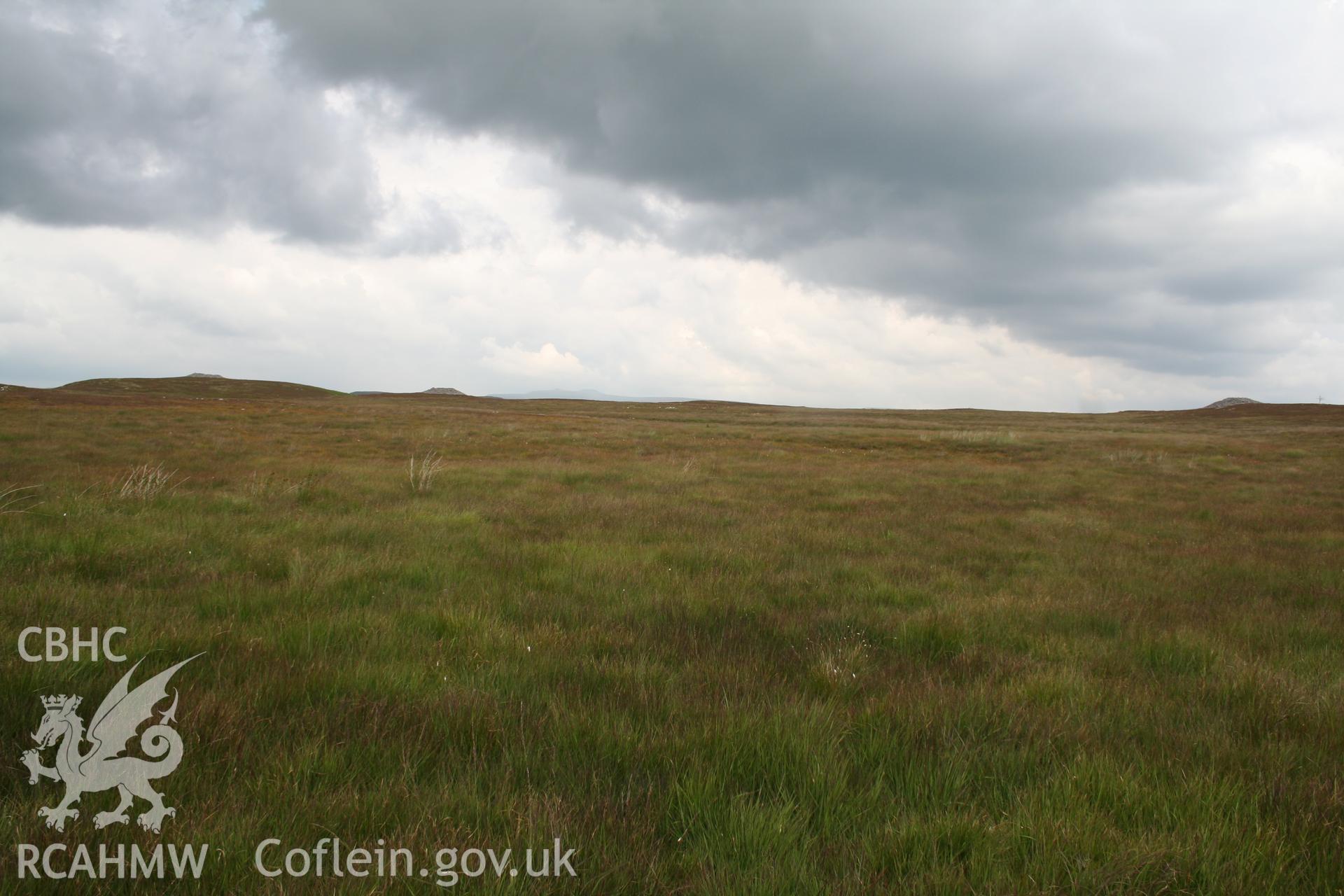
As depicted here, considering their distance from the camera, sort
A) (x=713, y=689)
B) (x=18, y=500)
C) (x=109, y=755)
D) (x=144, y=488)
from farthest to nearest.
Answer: (x=144, y=488) < (x=18, y=500) < (x=713, y=689) < (x=109, y=755)

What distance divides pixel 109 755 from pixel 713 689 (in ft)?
9.75

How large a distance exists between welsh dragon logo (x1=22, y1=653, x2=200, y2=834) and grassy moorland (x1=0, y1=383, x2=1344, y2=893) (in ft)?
0.22

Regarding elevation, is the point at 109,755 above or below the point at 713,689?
above

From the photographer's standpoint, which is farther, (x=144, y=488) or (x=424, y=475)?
(x=424, y=475)

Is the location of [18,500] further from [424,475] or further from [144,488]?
[424,475]

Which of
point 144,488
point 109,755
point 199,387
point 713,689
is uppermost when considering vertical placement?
point 199,387

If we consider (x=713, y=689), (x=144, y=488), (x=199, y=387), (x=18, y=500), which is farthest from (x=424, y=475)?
(x=199, y=387)

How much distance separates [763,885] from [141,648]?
13.3 feet

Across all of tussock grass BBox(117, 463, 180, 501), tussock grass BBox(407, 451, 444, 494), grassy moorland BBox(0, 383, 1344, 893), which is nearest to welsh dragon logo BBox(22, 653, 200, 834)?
grassy moorland BBox(0, 383, 1344, 893)

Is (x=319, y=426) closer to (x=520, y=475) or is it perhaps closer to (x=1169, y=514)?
(x=520, y=475)

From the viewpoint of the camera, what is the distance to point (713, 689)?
12.8 ft

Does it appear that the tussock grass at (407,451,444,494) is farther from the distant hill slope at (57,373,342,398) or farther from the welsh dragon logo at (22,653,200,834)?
the distant hill slope at (57,373,342,398)

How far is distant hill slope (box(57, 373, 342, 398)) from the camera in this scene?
80.2 m

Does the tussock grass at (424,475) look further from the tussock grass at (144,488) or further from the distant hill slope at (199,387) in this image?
the distant hill slope at (199,387)
